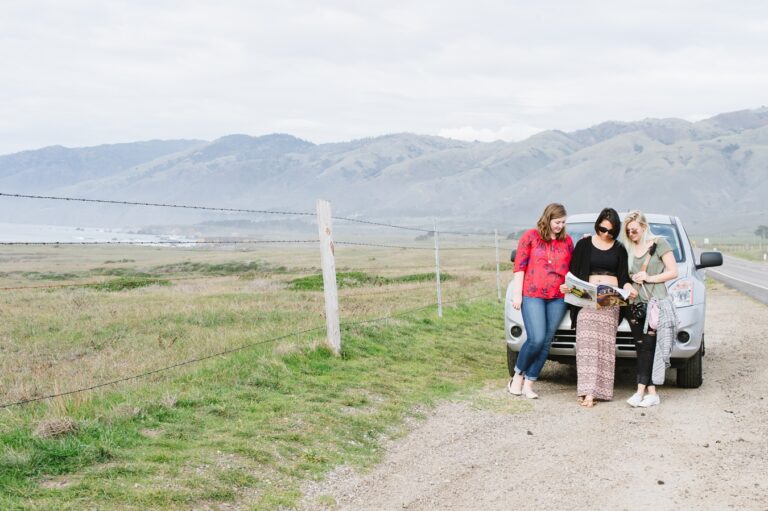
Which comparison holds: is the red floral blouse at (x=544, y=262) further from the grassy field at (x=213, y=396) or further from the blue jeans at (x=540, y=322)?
the grassy field at (x=213, y=396)

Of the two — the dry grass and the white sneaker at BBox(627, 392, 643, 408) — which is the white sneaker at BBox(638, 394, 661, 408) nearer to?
the white sneaker at BBox(627, 392, 643, 408)

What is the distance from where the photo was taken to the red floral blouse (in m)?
7.55

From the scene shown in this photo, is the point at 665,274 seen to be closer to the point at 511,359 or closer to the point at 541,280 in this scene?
the point at 541,280

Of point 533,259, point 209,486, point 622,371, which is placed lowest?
point 622,371

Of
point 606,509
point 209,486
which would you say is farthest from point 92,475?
point 606,509

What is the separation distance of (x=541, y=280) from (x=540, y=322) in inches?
17.5

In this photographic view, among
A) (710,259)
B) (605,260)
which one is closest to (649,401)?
(605,260)

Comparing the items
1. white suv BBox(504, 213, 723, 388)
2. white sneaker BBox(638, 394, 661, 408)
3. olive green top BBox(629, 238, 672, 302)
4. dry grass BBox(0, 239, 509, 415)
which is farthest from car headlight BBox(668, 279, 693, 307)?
dry grass BBox(0, 239, 509, 415)

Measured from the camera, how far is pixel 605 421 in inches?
269

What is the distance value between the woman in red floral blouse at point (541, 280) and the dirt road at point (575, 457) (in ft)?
2.18

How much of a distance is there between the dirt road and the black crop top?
138cm

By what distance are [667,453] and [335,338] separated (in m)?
4.55

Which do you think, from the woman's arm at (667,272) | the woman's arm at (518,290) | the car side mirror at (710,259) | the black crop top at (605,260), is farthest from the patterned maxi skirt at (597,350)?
the car side mirror at (710,259)

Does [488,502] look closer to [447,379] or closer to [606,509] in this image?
[606,509]
